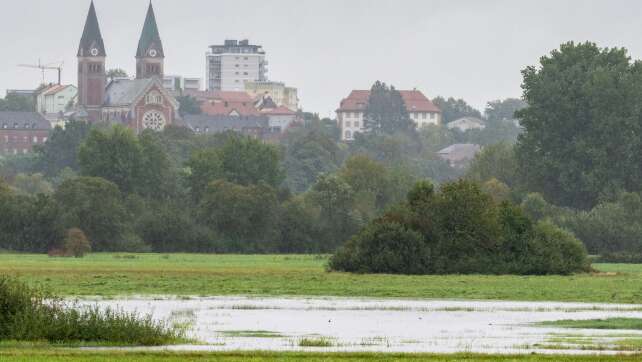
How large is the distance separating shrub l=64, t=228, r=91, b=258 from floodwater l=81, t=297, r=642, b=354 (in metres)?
41.1

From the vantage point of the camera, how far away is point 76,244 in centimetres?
10488

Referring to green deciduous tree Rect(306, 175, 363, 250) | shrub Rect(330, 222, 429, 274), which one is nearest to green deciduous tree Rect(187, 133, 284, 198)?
green deciduous tree Rect(306, 175, 363, 250)

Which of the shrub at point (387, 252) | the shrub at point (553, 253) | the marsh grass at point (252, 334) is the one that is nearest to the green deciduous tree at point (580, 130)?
the shrub at point (553, 253)

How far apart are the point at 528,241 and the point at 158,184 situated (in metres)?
68.6

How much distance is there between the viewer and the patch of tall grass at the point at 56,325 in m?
43.7

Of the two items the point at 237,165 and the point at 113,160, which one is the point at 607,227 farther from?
the point at 113,160

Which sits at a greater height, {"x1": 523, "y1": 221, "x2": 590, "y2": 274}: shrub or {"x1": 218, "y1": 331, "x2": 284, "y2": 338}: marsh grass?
{"x1": 523, "y1": 221, "x2": 590, "y2": 274}: shrub

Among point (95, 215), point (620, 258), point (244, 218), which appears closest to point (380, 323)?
point (620, 258)

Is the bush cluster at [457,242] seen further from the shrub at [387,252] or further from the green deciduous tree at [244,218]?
the green deciduous tree at [244,218]

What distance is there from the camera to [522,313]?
56906 mm

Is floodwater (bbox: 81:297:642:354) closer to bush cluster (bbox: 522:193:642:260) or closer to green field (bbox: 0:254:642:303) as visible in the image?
green field (bbox: 0:254:642:303)

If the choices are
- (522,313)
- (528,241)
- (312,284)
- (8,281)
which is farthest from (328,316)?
(528,241)

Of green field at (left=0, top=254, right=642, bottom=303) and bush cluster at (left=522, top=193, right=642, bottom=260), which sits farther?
bush cluster at (left=522, top=193, right=642, bottom=260)

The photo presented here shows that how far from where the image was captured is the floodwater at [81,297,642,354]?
1736 inches
